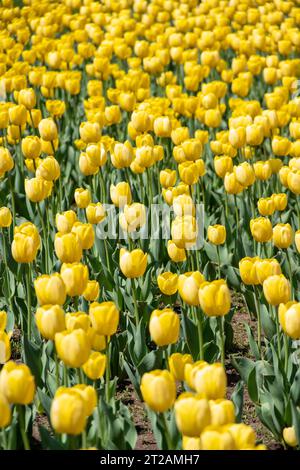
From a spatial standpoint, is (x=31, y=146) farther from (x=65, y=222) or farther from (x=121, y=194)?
(x=65, y=222)

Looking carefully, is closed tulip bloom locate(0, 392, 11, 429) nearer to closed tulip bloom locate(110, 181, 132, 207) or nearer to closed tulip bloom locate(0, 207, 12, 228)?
closed tulip bloom locate(0, 207, 12, 228)

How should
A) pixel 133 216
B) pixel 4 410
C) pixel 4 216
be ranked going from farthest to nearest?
pixel 4 216 < pixel 133 216 < pixel 4 410

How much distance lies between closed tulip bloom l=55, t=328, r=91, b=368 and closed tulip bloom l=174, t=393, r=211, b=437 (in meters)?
0.41

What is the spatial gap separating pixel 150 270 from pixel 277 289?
1338mm

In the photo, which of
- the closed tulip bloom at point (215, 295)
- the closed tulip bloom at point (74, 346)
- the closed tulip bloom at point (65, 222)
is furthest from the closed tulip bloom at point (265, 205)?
the closed tulip bloom at point (74, 346)

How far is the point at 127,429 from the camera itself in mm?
3082

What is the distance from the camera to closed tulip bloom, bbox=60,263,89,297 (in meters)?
3.11

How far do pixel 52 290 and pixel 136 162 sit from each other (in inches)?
77.0

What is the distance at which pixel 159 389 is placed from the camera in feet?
8.14

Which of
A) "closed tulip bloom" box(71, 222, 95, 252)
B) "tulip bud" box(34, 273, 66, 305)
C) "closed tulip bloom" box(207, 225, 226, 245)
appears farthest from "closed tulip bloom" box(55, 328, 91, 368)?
"closed tulip bloom" box(207, 225, 226, 245)

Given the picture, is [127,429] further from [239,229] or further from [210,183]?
[210,183]

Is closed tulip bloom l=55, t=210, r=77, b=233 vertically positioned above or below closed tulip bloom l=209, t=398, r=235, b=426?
above

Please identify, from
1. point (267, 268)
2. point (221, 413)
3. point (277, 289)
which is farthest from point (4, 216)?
point (221, 413)

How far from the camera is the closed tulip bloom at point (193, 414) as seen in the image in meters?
2.33
